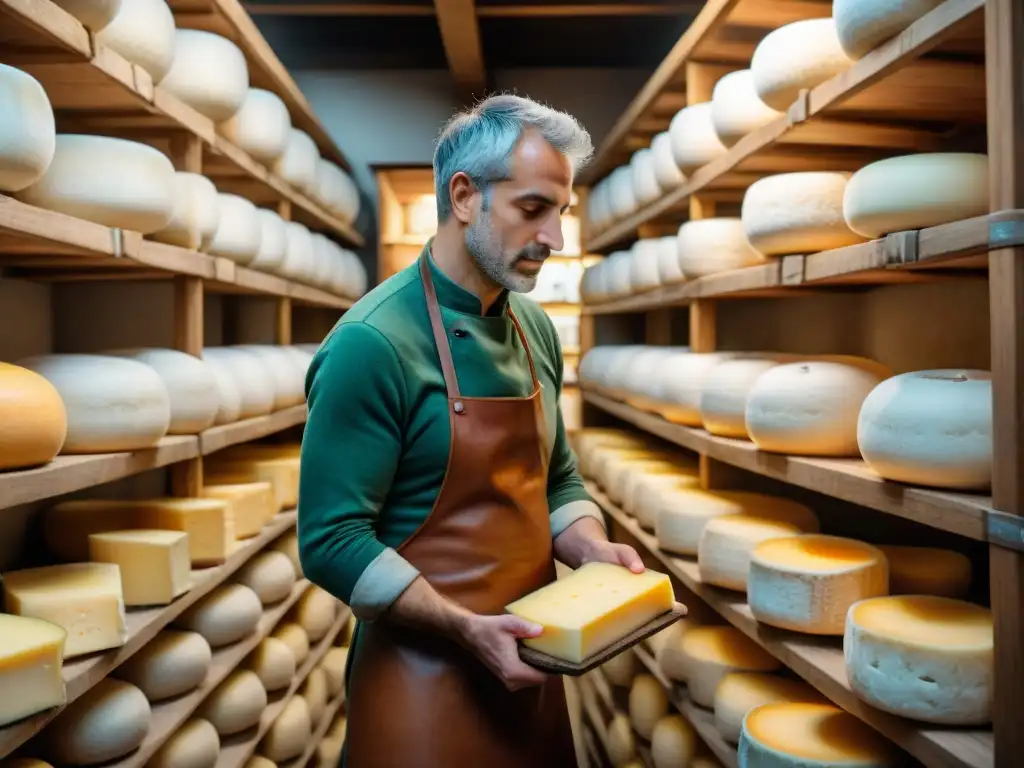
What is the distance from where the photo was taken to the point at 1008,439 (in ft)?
3.90

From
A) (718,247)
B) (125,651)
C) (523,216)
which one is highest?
(718,247)

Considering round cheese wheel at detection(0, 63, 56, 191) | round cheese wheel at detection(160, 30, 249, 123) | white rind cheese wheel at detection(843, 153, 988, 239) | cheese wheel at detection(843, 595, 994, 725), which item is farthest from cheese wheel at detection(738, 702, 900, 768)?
round cheese wheel at detection(160, 30, 249, 123)

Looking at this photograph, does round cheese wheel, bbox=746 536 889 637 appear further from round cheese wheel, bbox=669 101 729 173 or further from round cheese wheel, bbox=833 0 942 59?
round cheese wheel, bbox=669 101 729 173

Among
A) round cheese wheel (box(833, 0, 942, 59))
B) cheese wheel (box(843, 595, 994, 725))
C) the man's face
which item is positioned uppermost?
round cheese wheel (box(833, 0, 942, 59))

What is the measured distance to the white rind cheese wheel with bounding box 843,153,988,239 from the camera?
4.82ft

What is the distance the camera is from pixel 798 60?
6.40 ft

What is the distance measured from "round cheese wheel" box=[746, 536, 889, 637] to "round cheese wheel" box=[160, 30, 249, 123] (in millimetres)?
1889

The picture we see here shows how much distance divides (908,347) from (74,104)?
2.09 m

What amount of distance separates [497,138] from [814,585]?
3.29 ft

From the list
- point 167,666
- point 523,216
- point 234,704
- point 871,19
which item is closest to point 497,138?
point 523,216

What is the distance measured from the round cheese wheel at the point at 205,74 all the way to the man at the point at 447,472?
119cm

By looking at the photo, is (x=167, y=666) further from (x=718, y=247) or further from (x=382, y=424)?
(x=718, y=247)

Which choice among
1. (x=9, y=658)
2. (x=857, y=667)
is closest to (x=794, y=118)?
(x=857, y=667)

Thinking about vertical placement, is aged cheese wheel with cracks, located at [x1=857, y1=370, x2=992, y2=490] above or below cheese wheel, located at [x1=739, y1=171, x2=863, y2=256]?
below
